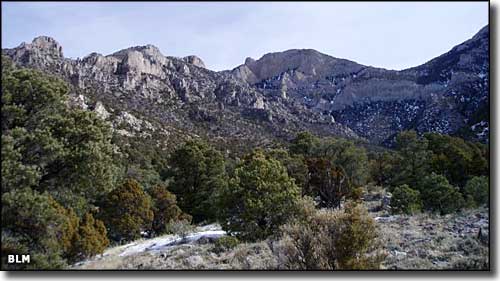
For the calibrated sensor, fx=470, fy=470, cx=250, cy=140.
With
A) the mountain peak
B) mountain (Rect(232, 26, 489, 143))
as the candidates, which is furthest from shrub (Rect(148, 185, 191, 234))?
mountain (Rect(232, 26, 489, 143))

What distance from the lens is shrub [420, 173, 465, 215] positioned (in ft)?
49.3

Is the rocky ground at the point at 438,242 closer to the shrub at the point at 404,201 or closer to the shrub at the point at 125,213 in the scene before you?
the shrub at the point at 404,201

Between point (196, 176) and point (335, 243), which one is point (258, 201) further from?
point (196, 176)

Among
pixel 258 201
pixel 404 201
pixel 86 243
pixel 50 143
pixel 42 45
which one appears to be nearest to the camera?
pixel 50 143

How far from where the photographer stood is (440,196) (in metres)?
15.7

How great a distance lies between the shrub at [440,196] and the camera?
15.0m

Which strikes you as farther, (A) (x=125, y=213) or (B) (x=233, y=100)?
(B) (x=233, y=100)

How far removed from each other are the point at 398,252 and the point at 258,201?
3929 mm

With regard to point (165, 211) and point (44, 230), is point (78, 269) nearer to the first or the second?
point (44, 230)

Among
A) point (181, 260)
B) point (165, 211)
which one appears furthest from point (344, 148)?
point (181, 260)

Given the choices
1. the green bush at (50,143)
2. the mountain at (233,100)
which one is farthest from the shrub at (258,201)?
the mountain at (233,100)

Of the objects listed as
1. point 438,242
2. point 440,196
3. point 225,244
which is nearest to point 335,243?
point 438,242

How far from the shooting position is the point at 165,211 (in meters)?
17.6

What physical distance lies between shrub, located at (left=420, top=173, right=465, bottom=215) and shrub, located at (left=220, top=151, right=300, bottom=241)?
6.16 meters
